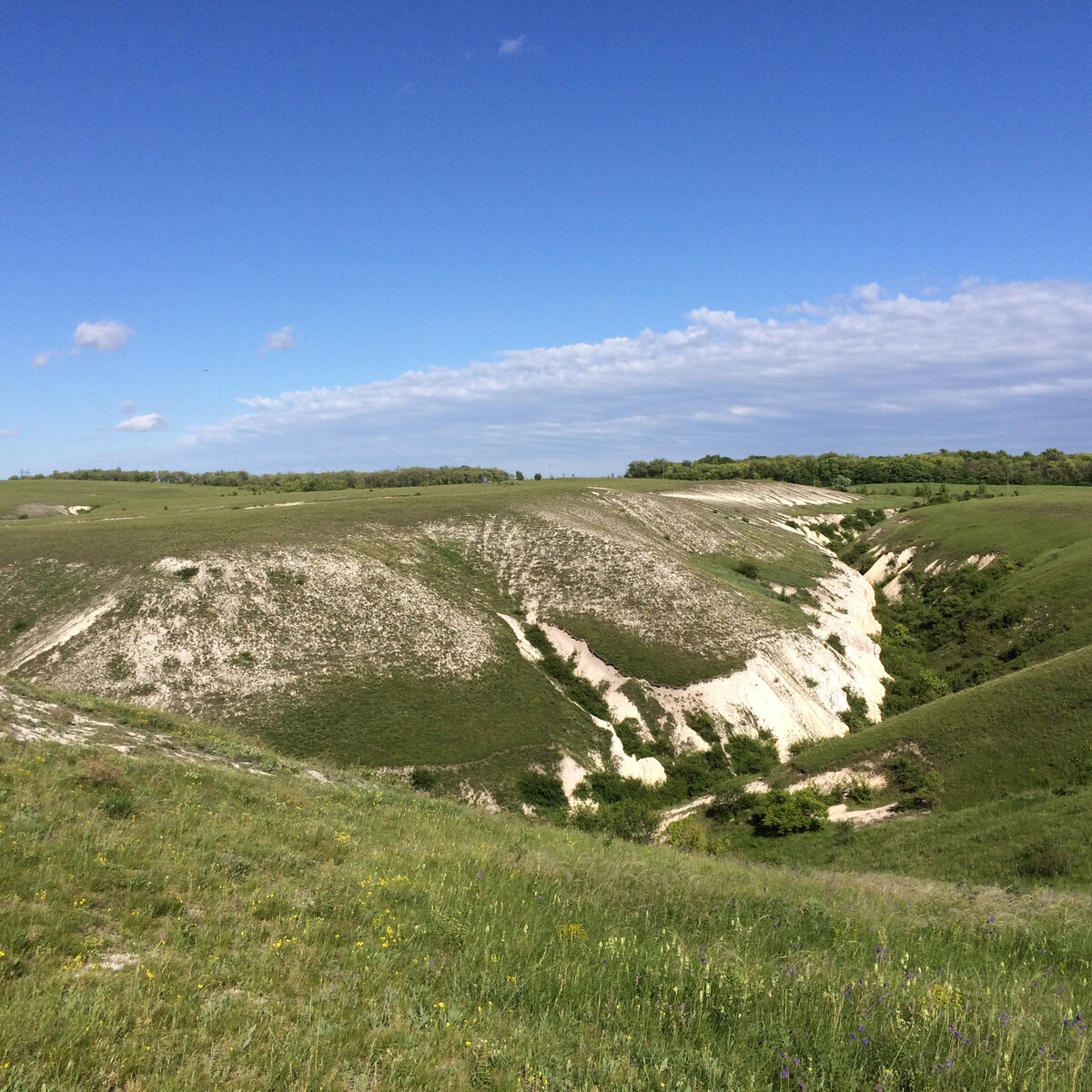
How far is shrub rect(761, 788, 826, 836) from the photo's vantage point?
31.5 metres

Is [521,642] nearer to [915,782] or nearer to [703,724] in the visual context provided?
[703,724]

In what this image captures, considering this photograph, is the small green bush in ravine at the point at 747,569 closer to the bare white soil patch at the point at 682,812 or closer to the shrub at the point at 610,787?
the bare white soil patch at the point at 682,812

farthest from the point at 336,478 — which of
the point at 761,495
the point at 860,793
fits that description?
the point at 860,793

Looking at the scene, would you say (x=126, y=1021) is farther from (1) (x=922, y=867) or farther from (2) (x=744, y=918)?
(1) (x=922, y=867)

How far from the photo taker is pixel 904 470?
162250mm

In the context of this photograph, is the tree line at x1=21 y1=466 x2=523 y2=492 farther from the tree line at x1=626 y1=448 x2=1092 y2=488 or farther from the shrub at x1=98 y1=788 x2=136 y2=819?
the shrub at x1=98 y1=788 x2=136 y2=819

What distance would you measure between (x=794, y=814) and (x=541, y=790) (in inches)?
537

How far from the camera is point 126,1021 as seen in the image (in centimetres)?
586

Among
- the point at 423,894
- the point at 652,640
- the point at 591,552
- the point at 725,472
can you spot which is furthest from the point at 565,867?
the point at 725,472

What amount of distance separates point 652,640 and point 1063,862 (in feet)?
109

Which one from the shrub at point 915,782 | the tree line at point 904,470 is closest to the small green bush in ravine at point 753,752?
the shrub at point 915,782

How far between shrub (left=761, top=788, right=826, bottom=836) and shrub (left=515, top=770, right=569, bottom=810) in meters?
11.2

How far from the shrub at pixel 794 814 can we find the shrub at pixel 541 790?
11.2 metres

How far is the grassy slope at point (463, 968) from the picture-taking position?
5.67 meters
